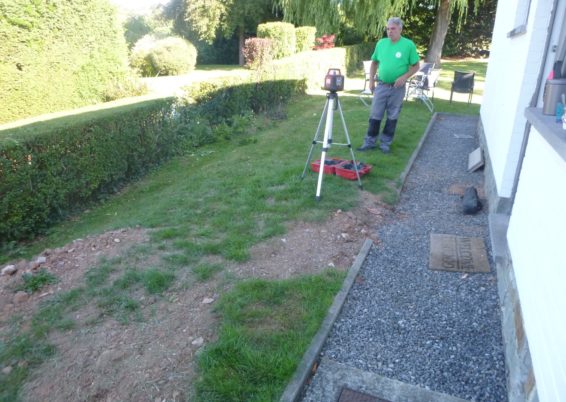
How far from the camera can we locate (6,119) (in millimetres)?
8617

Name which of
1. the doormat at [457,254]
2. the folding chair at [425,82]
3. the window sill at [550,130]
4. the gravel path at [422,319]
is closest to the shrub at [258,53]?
the folding chair at [425,82]

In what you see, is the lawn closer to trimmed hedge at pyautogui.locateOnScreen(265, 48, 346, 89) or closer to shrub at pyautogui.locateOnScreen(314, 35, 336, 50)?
trimmed hedge at pyautogui.locateOnScreen(265, 48, 346, 89)

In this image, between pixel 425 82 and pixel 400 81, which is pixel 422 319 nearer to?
pixel 400 81

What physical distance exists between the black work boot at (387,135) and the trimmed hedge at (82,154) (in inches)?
140

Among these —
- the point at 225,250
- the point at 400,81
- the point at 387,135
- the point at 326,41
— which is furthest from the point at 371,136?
the point at 326,41

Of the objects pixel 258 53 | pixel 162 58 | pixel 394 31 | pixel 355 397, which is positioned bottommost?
pixel 355 397

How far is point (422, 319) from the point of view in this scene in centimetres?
320

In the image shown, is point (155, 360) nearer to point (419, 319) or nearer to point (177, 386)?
point (177, 386)

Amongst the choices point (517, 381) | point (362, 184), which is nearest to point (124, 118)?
point (362, 184)

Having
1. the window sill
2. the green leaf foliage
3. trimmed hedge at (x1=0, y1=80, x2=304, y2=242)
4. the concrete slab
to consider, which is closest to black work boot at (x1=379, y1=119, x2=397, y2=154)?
trimmed hedge at (x1=0, y1=80, x2=304, y2=242)

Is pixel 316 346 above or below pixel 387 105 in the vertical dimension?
below

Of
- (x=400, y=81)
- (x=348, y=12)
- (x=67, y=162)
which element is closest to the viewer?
(x=67, y=162)

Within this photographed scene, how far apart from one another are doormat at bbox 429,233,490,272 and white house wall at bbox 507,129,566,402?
73 centimetres

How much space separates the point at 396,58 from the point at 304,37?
12.2m
